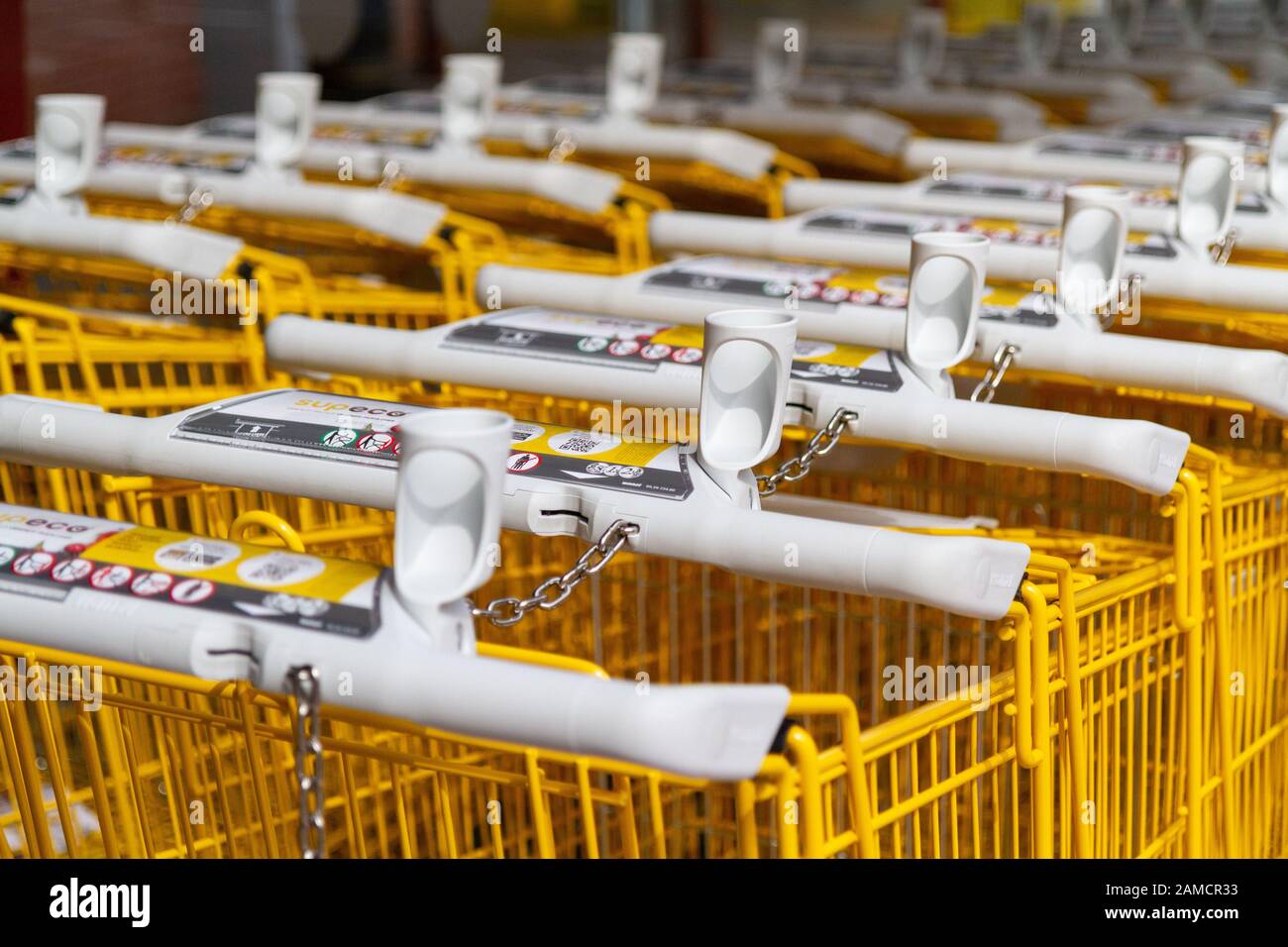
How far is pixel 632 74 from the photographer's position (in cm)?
392

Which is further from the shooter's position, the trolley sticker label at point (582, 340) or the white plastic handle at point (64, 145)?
the white plastic handle at point (64, 145)

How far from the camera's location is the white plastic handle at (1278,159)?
2670 millimetres

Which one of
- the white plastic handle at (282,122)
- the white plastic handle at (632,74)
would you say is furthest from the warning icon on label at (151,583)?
the white plastic handle at (632,74)

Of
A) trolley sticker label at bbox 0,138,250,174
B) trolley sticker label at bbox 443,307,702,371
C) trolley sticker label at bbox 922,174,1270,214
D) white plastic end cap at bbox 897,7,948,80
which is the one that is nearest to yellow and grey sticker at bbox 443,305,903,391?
trolley sticker label at bbox 443,307,702,371

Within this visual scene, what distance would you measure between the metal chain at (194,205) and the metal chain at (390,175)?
433mm

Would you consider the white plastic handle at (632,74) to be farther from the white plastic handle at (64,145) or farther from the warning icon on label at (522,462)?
the warning icon on label at (522,462)

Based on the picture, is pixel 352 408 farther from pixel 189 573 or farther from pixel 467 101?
pixel 467 101

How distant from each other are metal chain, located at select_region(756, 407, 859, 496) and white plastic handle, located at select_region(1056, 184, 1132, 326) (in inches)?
17.2

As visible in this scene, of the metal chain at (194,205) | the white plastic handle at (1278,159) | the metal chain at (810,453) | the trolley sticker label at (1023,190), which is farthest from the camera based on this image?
the metal chain at (194,205)

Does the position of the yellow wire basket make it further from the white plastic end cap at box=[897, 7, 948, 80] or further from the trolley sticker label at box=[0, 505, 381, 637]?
the white plastic end cap at box=[897, 7, 948, 80]

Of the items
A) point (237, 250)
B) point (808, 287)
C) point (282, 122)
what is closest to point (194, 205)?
point (282, 122)

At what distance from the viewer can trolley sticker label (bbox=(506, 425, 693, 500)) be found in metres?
1.49

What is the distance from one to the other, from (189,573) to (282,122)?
2080 mm
